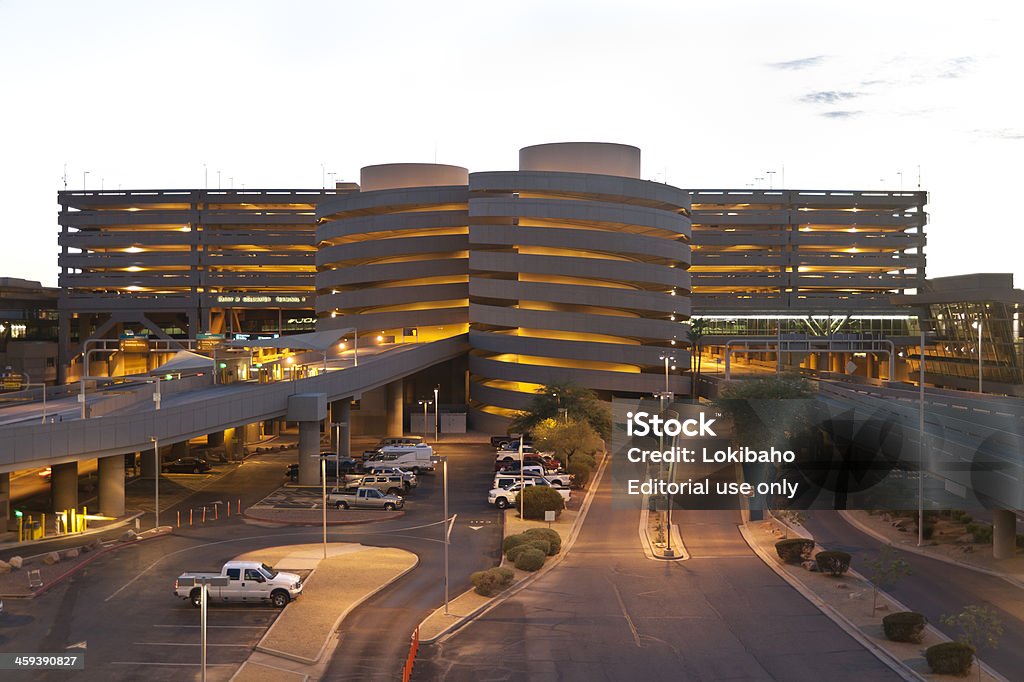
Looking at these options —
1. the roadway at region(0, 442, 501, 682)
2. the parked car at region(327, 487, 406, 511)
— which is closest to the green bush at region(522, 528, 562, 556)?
the roadway at region(0, 442, 501, 682)

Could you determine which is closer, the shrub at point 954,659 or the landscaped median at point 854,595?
the shrub at point 954,659

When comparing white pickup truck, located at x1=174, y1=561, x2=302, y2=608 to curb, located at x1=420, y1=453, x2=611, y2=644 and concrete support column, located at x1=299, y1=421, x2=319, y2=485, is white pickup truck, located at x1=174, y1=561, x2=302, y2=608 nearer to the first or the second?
curb, located at x1=420, y1=453, x2=611, y2=644

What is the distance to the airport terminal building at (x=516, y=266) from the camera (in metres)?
103

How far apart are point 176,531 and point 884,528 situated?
3999 cm

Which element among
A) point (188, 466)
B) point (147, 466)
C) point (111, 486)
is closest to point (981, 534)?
point (111, 486)

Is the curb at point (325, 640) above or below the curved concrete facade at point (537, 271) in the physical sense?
below

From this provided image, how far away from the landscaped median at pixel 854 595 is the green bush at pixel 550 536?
10282mm

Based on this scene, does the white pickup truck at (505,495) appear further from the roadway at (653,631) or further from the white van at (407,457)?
the white van at (407,457)

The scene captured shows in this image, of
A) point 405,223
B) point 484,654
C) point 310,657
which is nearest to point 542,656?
point 484,654

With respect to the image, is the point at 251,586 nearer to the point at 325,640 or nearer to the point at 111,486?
the point at 325,640

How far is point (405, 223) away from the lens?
113 meters

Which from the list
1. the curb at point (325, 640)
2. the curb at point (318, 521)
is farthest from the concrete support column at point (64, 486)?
the curb at point (325, 640)

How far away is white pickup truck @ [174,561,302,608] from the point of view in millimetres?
38469

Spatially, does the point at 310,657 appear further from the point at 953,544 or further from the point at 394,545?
the point at 953,544
